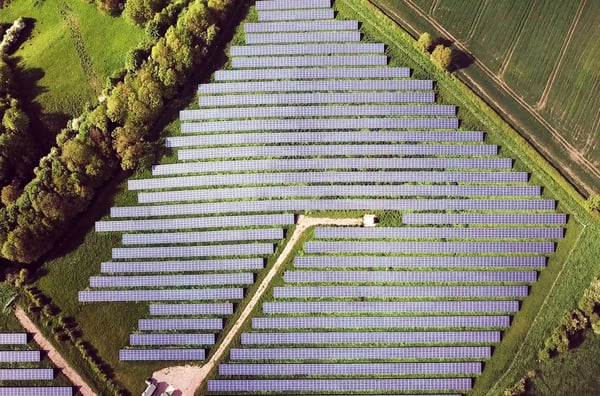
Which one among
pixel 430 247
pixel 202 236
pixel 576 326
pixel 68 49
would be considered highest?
pixel 68 49

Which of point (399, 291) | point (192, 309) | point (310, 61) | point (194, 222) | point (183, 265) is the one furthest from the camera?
point (310, 61)

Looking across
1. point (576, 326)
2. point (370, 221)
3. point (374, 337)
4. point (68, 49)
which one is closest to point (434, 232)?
point (370, 221)

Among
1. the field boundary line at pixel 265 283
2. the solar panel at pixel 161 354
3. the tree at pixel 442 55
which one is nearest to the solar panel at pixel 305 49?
the tree at pixel 442 55

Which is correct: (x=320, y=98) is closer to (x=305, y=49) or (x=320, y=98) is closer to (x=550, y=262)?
(x=305, y=49)

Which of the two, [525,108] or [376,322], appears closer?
[376,322]

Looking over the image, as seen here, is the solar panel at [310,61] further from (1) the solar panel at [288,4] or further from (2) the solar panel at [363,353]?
(2) the solar panel at [363,353]

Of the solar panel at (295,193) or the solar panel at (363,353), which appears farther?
the solar panel at (295,193)
